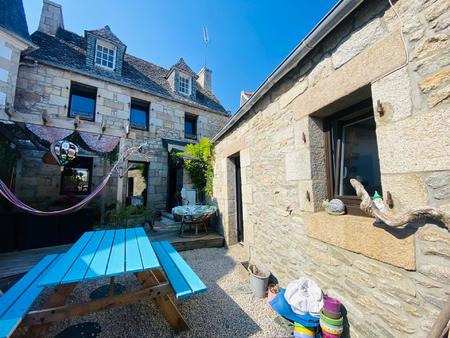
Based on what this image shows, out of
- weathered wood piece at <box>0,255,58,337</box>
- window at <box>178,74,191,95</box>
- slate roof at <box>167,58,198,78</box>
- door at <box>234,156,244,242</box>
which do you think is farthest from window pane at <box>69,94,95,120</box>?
weathered wood piece at <box>0,255,58,337</box>

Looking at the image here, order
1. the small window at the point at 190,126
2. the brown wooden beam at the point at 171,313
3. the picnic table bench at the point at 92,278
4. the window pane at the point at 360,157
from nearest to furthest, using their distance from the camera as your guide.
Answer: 1. the picnic table bench at the point at 92,278
2. the window pane at the point at 360,157
3. the brown wooden beam at the point at 171,313
4. the small window at the point at 190,126

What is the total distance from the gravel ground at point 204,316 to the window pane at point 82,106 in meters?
6.46

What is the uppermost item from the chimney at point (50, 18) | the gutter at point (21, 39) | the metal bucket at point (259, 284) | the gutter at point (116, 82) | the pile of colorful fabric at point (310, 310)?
the chimney at point (50, 18)

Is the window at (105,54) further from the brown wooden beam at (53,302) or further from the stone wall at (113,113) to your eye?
the brown wooden beam at (53,302)

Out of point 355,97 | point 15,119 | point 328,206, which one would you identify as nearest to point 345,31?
point 355,97

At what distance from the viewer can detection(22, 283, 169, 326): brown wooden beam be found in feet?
5.36

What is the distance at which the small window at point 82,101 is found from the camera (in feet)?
23.3

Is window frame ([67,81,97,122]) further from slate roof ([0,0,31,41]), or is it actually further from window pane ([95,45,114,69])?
slate roof ([0,0,31,41])

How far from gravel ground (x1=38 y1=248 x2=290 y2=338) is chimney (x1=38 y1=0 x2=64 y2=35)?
10208 mm

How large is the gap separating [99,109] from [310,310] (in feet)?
28.3

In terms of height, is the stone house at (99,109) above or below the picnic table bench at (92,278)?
above

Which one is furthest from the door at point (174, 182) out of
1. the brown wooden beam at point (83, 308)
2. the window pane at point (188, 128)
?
the brown wooden beam at point (83, 308)

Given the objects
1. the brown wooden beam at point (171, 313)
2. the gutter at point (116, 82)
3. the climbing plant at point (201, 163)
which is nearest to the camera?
the brown wooden beam at point (171, 313)

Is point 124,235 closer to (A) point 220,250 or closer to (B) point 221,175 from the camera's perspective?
(A) point 220,250
